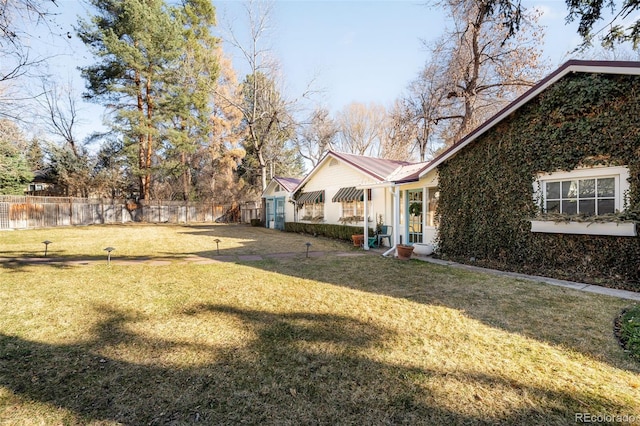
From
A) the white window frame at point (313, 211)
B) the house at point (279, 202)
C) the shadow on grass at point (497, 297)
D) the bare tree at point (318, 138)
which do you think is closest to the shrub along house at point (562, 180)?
the shadow on grass at point (497, 297)

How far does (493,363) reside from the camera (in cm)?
336

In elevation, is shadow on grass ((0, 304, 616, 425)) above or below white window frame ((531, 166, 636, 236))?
below

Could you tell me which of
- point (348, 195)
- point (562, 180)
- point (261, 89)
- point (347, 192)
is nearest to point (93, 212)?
point (261, 89)

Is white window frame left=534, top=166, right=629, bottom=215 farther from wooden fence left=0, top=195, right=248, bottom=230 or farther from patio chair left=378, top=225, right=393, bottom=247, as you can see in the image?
wooden fence left=0, top=195, right=248, bottom=230

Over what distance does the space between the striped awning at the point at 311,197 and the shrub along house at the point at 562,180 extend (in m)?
9.79

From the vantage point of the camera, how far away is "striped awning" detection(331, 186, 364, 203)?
14670 millimetres

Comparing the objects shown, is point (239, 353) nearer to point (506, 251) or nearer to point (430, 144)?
point (506, 251)

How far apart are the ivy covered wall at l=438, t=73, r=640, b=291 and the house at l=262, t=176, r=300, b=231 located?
13.8 meters

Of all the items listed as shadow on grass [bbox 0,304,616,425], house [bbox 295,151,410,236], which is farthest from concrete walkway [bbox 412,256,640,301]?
house [bbox 295,151,410,236]

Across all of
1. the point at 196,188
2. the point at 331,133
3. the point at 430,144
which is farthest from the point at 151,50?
the point at 430,144

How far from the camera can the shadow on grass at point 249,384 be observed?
2561mm

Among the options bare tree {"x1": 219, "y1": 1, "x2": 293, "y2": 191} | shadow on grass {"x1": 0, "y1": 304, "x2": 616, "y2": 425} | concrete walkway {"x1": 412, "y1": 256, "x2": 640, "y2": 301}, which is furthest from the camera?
bare tree {"x1": 219, "y1": 1, "x2": 293, "y2": 191}

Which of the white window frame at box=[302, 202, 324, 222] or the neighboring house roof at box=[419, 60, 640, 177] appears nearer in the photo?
→ the neighboring house roof at box=[419, 60, 640, 177]

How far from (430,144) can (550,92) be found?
2263 cm
